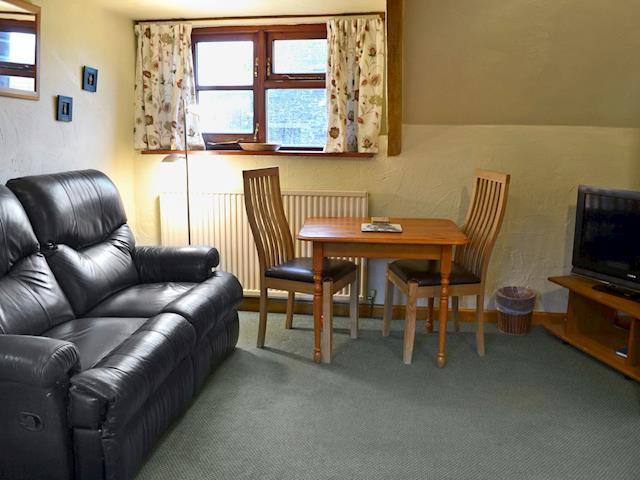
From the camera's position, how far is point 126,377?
85.3 inches

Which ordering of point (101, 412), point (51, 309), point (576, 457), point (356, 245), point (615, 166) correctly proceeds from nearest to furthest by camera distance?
point (101, 412)
point (576, 457)
point (51, 309)
point (356, 245)
point (615, 166)

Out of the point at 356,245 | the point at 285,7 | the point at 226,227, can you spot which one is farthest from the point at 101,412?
the point at 285,7

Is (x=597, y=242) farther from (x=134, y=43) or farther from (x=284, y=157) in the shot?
(x=134, y=43)

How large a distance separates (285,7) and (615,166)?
7.60 feet

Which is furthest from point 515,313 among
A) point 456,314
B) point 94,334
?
point 94,334

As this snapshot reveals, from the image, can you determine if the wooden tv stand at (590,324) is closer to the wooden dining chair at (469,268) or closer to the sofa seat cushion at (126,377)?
the wooden dining chair at (469,268)

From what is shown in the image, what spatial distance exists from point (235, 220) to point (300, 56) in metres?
1.21

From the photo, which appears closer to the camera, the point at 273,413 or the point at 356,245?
the point at 273,413

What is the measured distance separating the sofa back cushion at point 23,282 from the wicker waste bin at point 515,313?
2.58 metres

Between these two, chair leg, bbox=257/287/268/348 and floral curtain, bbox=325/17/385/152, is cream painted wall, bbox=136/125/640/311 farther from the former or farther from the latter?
chair leg, bbox=257/287/268/348

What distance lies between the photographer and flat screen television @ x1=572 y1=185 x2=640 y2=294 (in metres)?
3.39

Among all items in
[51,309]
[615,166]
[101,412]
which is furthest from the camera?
[615,166]

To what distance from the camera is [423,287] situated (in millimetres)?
3412

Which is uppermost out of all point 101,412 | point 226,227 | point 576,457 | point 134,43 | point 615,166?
point 134,43
